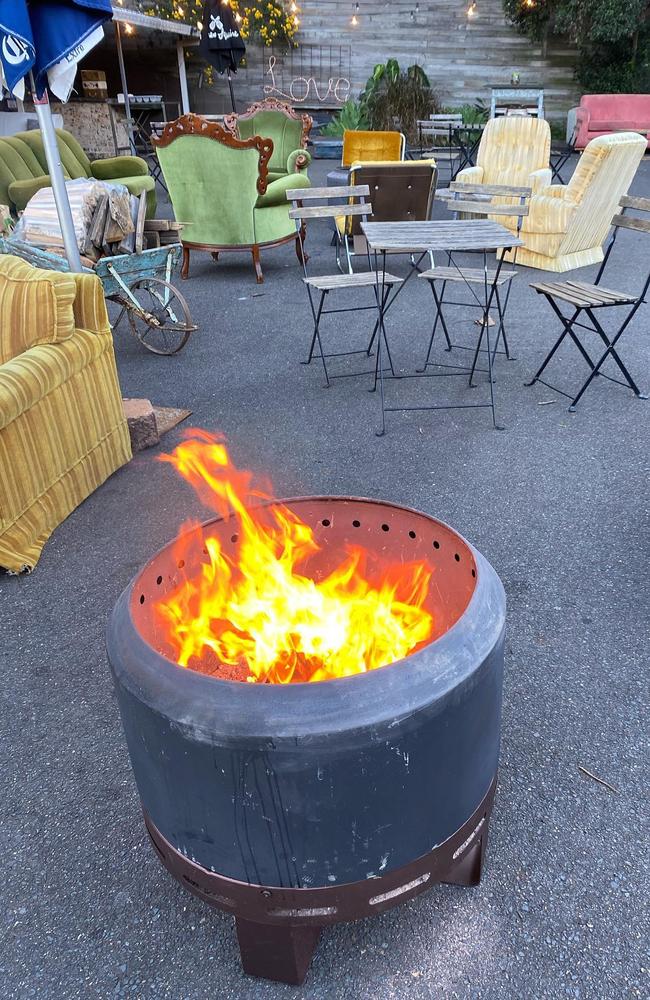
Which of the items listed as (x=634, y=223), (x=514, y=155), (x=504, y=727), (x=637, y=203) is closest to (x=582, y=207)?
(x=514, y=155)

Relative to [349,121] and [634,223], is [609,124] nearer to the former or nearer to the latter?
[349,121]

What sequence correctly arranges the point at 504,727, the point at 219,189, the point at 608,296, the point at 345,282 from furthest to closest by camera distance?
the point at 219,189 < the point at 345,282 < the point at 608,296 < the point at 504,727

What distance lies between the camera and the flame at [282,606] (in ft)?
5.51

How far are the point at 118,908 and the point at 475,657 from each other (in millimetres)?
1191

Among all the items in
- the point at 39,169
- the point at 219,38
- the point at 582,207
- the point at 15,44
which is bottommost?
the point at 582,207

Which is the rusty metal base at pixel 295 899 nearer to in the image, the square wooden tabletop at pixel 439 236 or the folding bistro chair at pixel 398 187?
the square wooden tabletop at pixel 439 236

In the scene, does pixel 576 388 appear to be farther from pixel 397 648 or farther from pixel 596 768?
pixel 397 648

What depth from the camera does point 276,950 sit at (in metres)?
1.51

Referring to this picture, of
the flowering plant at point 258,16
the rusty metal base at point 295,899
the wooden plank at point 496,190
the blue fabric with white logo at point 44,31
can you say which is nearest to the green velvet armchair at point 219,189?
the wooden plank at point 496,190

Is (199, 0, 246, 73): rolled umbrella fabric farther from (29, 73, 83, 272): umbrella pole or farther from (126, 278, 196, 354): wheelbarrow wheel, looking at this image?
(29, 73, 83, 272): umbrella pole

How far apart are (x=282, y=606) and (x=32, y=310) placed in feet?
7.91

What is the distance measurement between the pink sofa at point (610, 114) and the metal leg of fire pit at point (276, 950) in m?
17.2

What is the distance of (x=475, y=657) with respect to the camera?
1.32 meters

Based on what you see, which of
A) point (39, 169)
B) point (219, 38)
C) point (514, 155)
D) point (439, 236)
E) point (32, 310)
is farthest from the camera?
point (219, 38)
